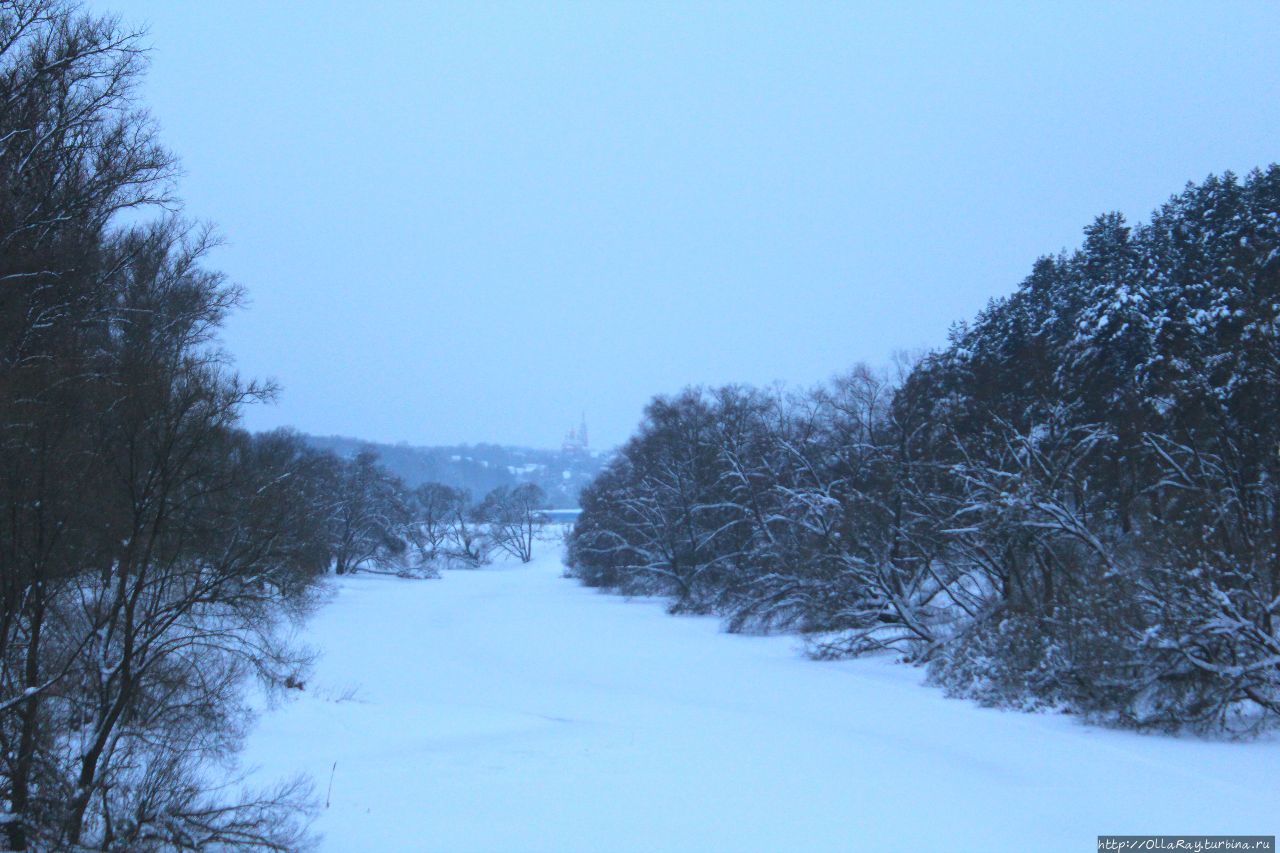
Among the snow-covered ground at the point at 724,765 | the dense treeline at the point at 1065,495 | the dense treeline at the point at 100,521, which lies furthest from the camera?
the dense treeline at the point at 1065,495

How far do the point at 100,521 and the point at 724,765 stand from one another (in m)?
9.23

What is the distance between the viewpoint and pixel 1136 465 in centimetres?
2295

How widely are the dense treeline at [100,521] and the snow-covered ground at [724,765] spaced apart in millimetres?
2293

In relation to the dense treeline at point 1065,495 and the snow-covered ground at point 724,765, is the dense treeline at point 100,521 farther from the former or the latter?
the dense treeline at point 1065,495

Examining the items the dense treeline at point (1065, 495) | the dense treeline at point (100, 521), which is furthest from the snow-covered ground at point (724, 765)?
the dense treeline at point (100, 521)

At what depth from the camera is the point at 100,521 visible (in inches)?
322

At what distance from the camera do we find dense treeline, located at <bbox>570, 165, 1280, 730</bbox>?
569 inches

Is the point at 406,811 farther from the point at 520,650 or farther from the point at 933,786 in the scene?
the point at 520,650

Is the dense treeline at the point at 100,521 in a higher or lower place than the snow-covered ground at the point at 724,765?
higher

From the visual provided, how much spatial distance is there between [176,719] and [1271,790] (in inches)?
481

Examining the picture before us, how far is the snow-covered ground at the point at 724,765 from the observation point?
1032cm

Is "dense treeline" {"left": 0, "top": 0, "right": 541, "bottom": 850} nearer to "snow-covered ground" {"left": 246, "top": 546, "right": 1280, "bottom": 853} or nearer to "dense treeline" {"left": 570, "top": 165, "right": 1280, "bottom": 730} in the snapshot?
"snow-covered ground" {"left": 246, "top": 546, "right": 1280, "bottom": 853}

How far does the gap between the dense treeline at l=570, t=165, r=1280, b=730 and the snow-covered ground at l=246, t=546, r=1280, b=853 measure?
3.83ft

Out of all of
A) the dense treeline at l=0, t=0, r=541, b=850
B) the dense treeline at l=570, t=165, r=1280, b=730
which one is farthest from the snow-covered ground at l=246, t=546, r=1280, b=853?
the dense treeline at l=0, t=0, r=541, b=850
